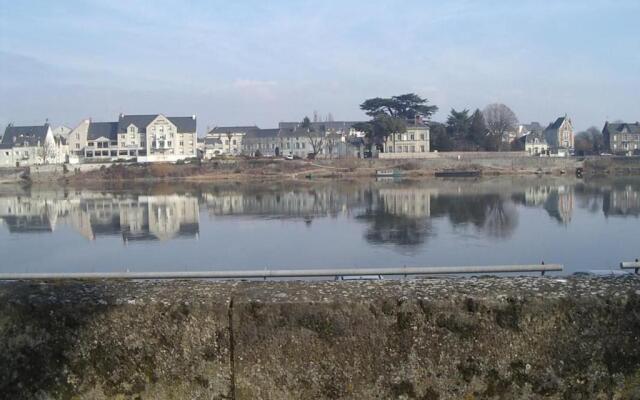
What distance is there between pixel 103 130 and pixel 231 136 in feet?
93.6

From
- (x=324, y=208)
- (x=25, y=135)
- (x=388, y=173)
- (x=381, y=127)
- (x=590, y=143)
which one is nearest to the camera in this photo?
(x=324, y=208)

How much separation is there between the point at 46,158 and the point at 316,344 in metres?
116

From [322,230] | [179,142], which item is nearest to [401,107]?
[179,142]

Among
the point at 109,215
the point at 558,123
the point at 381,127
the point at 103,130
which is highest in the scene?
the point at 558,123

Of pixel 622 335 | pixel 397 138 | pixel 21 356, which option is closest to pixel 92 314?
pixel 21 356

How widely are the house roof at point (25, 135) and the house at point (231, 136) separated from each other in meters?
36.1

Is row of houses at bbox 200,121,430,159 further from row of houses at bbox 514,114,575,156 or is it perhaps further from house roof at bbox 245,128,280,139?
row of houses at bbox 514,114,575,156

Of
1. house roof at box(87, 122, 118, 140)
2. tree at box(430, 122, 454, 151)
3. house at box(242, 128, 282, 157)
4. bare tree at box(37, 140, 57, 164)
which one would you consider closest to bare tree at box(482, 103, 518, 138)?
tree at box(430, 122, 454, 151)

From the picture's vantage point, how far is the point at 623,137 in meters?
124

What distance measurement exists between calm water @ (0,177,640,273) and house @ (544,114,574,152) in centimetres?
7357

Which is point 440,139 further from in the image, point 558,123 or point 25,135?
point 25,135

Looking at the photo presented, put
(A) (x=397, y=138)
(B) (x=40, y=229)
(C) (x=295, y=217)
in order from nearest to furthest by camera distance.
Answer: (B) (x=40, y=229) → (C) (x=295, y=217) → (A) (x=397, y=138)

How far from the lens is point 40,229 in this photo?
3762cm

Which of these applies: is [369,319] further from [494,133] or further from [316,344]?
[494,133]
